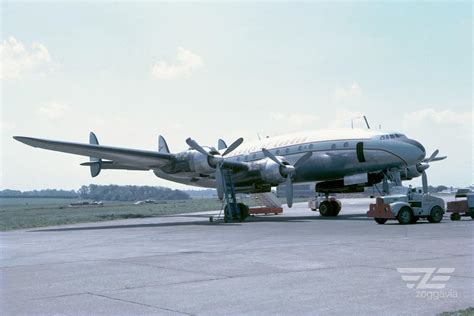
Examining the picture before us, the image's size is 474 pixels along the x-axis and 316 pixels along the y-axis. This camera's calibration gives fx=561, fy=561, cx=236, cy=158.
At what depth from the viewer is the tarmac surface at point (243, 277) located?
7844mm

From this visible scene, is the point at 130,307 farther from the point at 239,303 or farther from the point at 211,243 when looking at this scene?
the point at 211,243

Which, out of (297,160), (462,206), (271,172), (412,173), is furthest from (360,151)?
(412,173)

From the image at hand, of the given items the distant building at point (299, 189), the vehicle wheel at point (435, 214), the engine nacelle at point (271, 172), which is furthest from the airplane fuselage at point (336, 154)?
the vehicle wheel at point (435, 214)

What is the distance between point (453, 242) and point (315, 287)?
7.78 m

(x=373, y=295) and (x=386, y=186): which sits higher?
(x=386, y=186)

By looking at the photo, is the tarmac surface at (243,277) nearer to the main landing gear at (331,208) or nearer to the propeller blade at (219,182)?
the propeller blade at (219,182)

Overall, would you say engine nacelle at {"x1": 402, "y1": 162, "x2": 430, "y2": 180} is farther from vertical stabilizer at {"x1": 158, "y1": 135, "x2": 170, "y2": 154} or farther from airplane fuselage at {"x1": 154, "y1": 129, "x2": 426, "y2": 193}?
vertical stabilizer at {"x1": 158, "y1": 135, "x2": 170, "y2": 154}

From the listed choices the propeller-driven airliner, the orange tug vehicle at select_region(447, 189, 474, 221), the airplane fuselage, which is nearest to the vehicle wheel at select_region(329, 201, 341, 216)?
the propeller-driven airliner

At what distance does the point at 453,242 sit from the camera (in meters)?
15.4

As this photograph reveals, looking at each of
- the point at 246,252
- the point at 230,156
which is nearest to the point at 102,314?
the point at 246,252

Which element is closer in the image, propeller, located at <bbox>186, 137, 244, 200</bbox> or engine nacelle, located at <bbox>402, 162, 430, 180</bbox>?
propeller, located at <bbox>186, 137, 244, 200</bbox>

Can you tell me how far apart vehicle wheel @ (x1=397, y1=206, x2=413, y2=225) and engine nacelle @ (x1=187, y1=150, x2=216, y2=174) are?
1084 cm

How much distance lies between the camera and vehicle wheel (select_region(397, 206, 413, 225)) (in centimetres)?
2384

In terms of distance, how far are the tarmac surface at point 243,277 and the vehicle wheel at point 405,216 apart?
6557 mm
